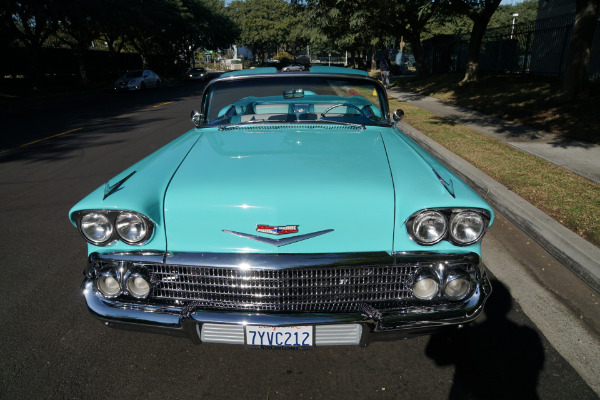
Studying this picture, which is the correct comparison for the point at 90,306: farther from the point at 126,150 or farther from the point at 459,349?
the point at 126,150

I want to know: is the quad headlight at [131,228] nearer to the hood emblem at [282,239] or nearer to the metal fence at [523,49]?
the hood emblem at [282,239]

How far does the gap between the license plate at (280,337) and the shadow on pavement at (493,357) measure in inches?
33.6

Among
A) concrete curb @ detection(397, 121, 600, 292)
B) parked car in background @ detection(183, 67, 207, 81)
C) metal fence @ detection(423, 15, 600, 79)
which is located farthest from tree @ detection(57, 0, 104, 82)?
concrete curb @ detection(397, 121, 600, 292)

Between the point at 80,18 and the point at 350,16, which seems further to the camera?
the point at 80,18

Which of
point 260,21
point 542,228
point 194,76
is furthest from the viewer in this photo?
point 260,21

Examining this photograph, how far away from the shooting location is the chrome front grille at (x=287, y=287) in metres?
2.06

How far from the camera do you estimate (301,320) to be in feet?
6.50

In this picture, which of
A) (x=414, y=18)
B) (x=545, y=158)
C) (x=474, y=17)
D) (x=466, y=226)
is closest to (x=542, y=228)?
(x=466, y=226)

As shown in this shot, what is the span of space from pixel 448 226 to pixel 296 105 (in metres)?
2.08

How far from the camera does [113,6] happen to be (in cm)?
2830

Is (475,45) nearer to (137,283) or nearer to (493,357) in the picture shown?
(493,357)

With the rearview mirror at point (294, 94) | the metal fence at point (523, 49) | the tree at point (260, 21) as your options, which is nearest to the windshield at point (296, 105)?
the rearview mirror at point (294, 94)

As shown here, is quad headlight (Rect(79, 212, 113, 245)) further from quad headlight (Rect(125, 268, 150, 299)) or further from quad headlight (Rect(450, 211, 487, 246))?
quad headlight (Rect(450, 211, 487, 246))

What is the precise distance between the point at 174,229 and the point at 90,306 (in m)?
0.65
